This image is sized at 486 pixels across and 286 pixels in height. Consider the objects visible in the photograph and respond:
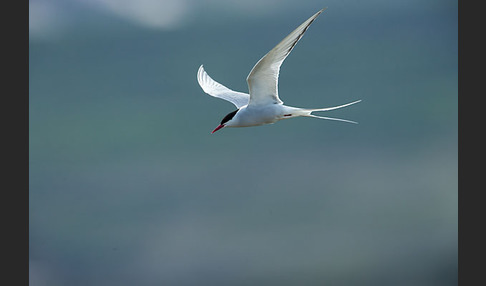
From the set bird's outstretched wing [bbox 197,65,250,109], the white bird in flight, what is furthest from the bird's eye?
bird's outstretched wing [bbox 197,65,250,109]

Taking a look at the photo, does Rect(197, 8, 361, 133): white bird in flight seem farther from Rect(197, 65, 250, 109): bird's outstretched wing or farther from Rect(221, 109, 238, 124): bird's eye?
Rect(197, 65, 250, 109): bird's outstretched wing

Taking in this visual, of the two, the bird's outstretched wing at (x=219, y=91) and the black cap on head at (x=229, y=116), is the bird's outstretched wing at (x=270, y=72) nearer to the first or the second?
the black cap on head at (x=229, y=116)

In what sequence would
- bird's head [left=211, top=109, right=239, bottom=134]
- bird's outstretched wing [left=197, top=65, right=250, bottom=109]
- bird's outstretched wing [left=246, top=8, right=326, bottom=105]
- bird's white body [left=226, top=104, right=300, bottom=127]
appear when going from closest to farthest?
1. bird's outstretched wing [left=246, top=8, right=326, bottom=105]
2. bird's white body [left=226, top=104, right=300, bottom=127]
3. bird's head [left=211, top=109, right=239, bottom=134]
4. bird's outstretched wing [left=197, top=65, right=250, bottom=109]

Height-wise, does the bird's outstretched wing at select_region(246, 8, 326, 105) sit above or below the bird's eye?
above

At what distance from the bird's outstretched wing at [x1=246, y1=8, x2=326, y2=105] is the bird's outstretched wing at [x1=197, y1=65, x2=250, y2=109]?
14.2 inches

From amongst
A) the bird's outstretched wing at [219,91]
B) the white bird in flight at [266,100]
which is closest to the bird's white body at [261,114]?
the white bird in flight at [266,100]

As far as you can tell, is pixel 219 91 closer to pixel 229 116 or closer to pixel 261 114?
pixel 229 116

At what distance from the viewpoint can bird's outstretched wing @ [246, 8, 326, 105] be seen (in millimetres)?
2385

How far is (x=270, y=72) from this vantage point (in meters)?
2.59

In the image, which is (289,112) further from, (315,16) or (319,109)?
(315,16)

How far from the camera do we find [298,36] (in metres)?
2.38

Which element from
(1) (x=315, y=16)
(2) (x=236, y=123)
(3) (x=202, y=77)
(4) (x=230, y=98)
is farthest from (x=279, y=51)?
(3) (x=202, y=77)

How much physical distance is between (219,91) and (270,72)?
0.73 m

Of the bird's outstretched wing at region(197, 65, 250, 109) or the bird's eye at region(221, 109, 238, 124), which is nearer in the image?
the bird's eye at region(221, 109, 238, 124)
